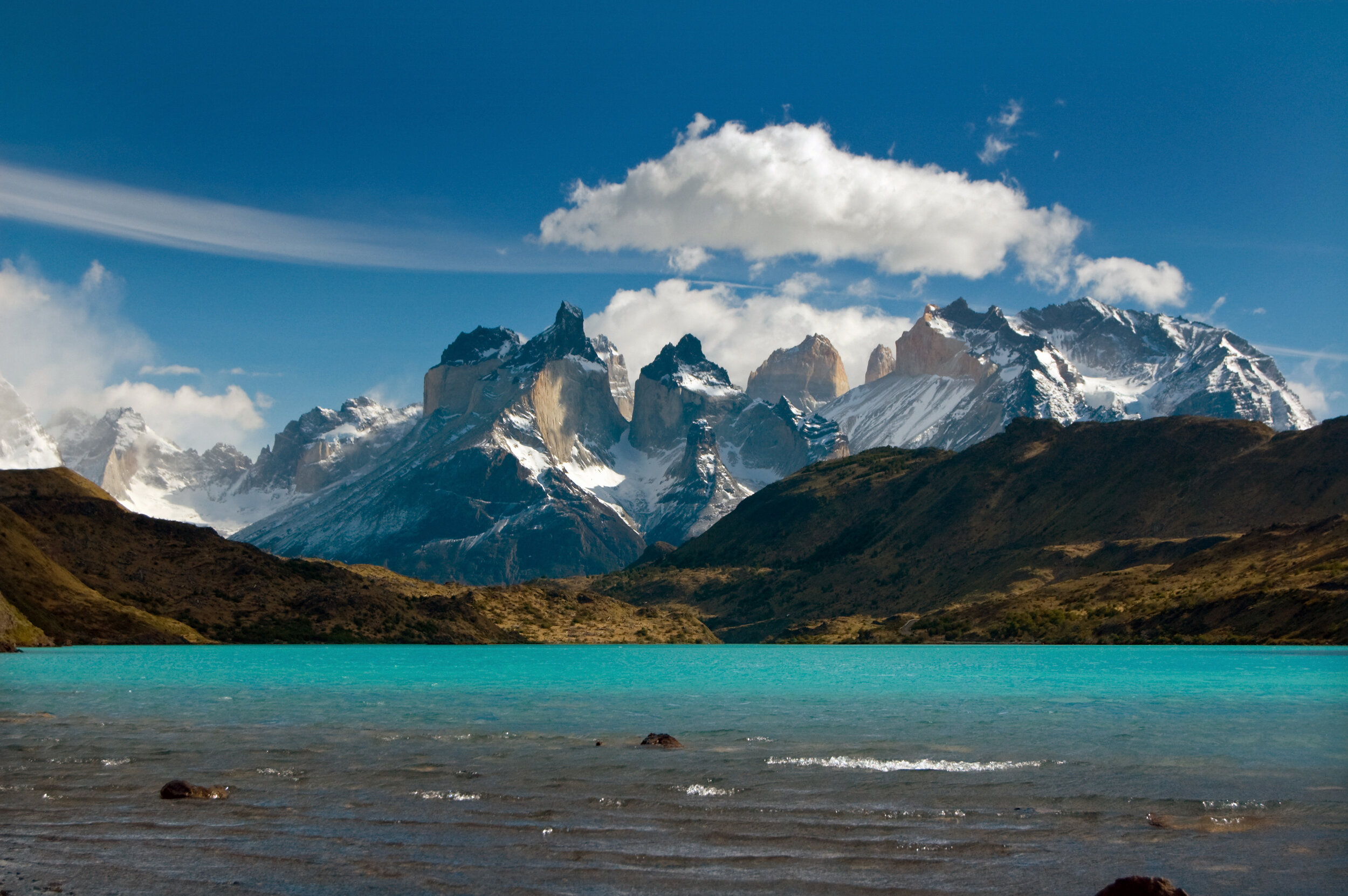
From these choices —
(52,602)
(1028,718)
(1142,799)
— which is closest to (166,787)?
(1142,799)

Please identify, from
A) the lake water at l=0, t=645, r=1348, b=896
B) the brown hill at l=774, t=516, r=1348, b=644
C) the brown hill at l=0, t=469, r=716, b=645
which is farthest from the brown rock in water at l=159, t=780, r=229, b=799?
the brown hill at l=774, t=516, r=1348, b=644

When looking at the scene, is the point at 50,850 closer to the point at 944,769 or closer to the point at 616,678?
the point at 944,769

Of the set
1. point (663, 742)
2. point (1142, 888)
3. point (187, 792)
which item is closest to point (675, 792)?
point (663, 742)

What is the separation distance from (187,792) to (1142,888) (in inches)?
976

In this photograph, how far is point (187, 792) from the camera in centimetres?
2981

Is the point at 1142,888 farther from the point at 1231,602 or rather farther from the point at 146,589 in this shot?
the point at 146,589

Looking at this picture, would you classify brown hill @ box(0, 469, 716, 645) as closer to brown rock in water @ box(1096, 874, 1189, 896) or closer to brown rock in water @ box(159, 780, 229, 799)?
brown rock in water @ box(159, 780, 229, 799)

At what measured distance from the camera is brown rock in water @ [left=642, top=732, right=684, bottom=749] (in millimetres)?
41750

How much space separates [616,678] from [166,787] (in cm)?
6630

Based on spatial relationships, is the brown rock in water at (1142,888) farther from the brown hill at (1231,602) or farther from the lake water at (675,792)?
the brown hill at (1231,602)

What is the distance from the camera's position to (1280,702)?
59719 millimetres

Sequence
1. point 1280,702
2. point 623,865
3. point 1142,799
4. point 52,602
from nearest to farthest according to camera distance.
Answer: point 623,865
point 1142,799
point 1280,702
point 52,602

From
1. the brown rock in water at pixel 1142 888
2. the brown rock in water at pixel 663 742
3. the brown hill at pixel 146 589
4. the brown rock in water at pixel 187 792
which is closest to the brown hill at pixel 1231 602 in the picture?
the brown hill at pixel 146 589

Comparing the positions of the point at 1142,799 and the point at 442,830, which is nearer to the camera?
the point at 442,830
